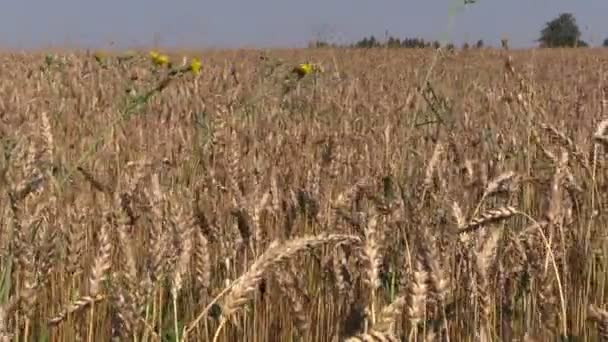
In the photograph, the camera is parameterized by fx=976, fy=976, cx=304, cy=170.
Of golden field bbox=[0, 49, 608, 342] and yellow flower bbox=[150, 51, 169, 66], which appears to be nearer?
golden field bbox=[0, 49, 608, 342]

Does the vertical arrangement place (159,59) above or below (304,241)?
above

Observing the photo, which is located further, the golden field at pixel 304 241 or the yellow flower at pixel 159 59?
A: the yellow flower at pixel 159 59

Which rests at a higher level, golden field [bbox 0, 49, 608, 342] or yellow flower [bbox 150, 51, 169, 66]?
yellow flower [bbox 150, 51, 169, 66]

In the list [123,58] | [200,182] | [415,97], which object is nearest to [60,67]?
[123,58]

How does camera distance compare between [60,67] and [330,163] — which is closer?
[330,163]

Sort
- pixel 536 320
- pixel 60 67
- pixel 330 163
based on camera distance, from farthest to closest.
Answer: pixel 60 67 → pixel 330 163 → pixel 536 320

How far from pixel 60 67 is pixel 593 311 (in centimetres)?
458

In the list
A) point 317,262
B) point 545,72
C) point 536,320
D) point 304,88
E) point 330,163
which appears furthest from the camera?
point 545,72

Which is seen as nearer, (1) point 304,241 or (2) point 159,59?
(1) point 304,241

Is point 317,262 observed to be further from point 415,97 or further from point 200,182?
point 415,97

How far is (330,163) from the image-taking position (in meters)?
2.00

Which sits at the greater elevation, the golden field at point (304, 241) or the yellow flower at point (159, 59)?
the yellow flower at point (159, 59)

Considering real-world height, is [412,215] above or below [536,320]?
above

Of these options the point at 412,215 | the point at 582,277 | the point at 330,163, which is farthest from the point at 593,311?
the point at 330,163
